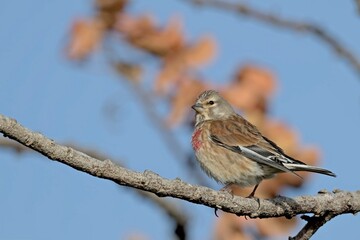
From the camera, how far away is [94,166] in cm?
410

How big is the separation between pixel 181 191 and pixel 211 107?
3.64 m

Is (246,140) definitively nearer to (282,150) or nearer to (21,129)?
(282,150)

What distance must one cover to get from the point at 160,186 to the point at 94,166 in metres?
0.38

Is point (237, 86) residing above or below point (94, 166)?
above

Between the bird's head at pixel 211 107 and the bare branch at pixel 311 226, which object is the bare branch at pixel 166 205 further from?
the bird's head at pixel 211 107

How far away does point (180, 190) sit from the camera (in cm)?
437

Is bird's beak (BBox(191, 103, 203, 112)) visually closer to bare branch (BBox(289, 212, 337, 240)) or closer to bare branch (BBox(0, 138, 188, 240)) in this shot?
bare branch (BBox(0, 138, 188, 240))

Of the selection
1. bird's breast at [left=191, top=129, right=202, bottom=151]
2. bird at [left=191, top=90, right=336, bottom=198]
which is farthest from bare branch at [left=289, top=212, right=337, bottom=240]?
bird's breast at [left=191, top=129, right=202, bottom=151]

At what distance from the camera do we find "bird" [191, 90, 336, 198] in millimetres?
6629

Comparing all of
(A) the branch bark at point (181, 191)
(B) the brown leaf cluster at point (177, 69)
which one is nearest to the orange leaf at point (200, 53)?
(B) the brown leaf cluster at point (177, 69)

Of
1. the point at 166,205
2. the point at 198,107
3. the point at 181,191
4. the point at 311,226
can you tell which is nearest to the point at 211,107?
the point at 198,107

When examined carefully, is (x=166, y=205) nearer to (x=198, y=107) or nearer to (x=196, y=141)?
(x=196, y=141)

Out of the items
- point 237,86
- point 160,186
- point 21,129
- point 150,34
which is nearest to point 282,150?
point 237,86

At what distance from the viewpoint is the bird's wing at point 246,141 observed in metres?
6.53
